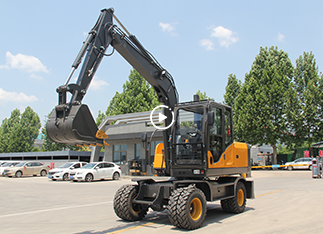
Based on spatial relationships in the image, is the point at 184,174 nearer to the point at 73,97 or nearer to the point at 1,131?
the point at 73,97

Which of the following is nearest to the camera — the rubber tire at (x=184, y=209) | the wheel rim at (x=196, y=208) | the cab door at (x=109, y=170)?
the rubber tire at (x=184, y=209)

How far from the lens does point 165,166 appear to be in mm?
9320

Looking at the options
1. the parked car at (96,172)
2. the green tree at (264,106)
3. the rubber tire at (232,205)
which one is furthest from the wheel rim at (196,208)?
the green tree at (264,106)

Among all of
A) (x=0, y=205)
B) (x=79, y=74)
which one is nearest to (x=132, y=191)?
(x=79, y=74)

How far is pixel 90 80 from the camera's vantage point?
7371 mm

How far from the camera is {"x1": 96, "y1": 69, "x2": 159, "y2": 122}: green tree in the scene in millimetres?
52281

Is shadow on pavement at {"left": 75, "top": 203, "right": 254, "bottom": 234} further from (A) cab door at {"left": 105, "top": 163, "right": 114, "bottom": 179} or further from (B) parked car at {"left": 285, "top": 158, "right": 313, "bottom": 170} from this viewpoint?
(B) parked car at {"left": 285, "top": 158, "right": 313, "bottom": 170}

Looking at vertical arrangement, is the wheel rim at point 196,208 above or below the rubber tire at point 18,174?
above

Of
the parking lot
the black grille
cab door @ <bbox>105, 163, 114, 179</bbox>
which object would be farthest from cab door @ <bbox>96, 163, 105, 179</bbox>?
the black grille

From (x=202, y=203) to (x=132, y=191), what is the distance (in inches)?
74.3

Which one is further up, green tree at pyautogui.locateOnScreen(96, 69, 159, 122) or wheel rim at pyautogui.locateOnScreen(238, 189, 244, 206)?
green tree at pyautogui.locateOnScreen(96, 69, 159, 122)

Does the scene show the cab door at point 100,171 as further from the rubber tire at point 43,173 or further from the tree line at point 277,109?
the tree line at point 277,109

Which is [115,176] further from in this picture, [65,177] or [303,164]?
[303,164]

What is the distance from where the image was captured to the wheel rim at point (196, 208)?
7.25m
